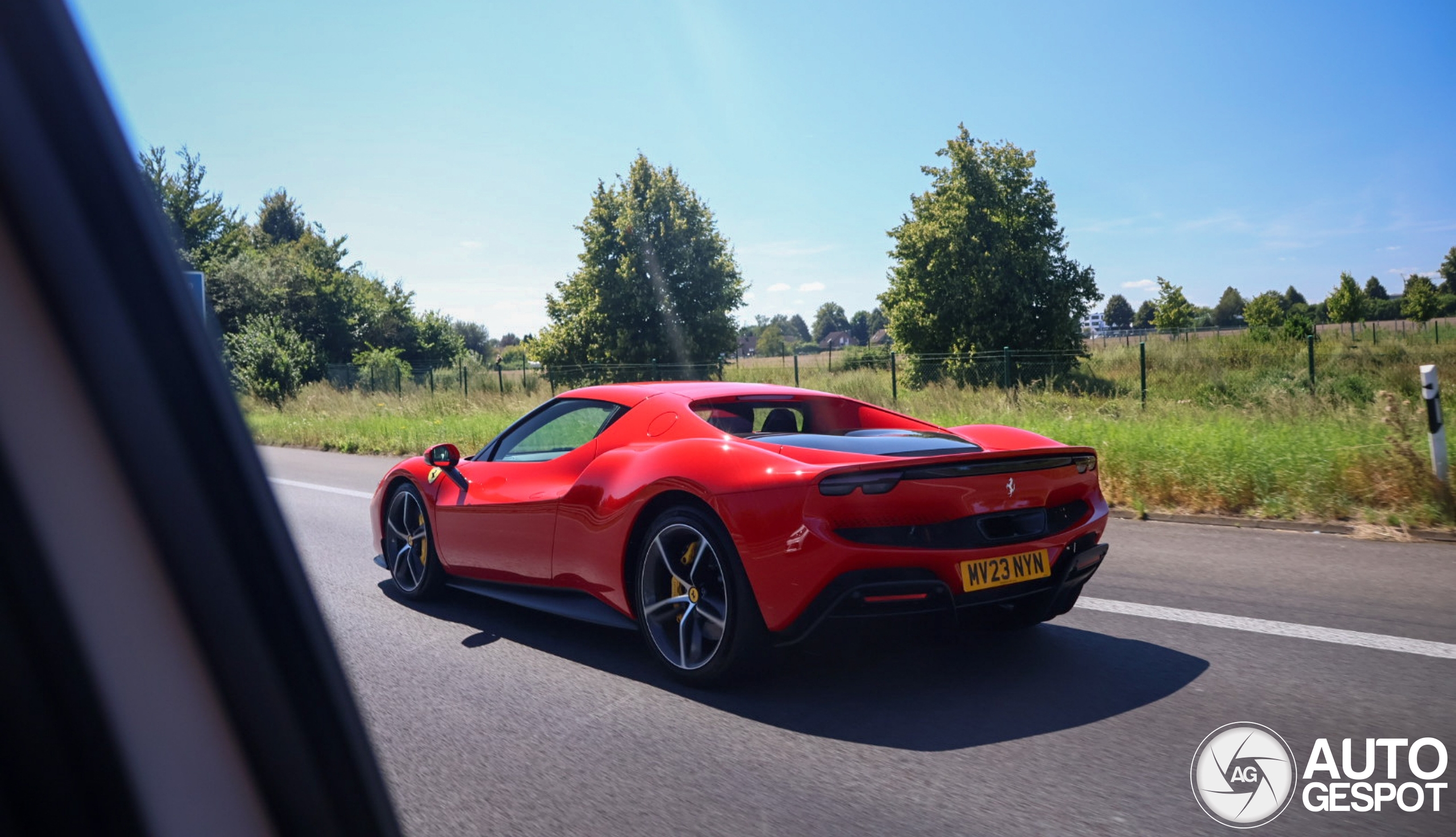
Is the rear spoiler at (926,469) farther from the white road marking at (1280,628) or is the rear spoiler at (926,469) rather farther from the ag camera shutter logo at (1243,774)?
the white road marking at (1280,628)

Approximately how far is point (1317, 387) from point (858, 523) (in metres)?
Answer: 13.1

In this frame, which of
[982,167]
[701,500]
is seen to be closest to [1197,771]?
[701,500]

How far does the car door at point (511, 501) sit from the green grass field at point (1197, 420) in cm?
171

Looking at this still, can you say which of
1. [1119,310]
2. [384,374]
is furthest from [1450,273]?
[384,374]

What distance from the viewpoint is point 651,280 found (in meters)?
33.6

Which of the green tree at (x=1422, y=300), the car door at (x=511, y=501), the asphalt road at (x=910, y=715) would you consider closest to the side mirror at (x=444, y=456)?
the car door at (x=511, y=501)

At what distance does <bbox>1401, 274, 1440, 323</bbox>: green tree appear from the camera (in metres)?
54.7

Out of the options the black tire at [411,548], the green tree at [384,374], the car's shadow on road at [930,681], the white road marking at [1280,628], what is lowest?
the white road marking at [1280,628]

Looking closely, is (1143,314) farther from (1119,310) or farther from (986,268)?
(986,268)

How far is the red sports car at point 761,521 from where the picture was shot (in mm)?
3438

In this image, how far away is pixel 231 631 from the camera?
1768 mm

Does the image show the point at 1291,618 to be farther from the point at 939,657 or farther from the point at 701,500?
the point at 701,500

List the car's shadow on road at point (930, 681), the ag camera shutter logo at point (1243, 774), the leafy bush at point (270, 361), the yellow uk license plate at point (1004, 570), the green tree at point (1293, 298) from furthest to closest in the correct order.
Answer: the green tree at point (1293, 298) < the leafy bush at point (270, 361) < the yellow uk license plate at point (1004, 570) < the car's shadow on road at point (930, 681) < the ag camera shutter logo at point (1243, 774)

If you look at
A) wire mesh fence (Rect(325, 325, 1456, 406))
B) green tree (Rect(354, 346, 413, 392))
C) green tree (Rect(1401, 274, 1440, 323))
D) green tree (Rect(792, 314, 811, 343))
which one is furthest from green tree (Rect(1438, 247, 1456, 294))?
green tree (Rect(792, 314, 811, 343))
